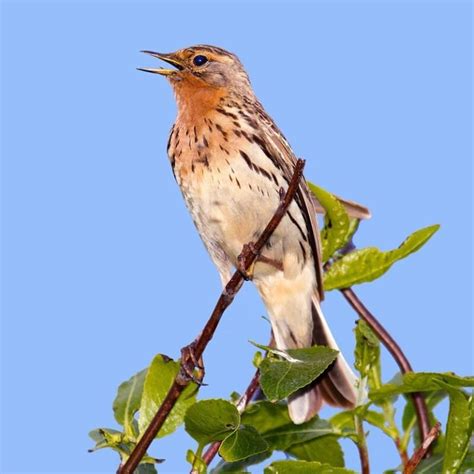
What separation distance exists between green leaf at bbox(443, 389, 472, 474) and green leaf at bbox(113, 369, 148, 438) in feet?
4.40

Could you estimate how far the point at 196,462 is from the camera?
3.45 m

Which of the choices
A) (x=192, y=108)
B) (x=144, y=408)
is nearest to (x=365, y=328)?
(x=144, y=408)

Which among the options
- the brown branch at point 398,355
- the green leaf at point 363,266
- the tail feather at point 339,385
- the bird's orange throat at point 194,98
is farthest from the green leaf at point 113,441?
the bird's orange throat at point 194,98

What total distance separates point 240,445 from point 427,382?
2.60ft

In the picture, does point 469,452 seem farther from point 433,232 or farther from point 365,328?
point 433,232

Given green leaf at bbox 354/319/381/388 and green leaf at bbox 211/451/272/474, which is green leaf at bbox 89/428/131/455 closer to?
green leaf at bbox 211/451/272/474

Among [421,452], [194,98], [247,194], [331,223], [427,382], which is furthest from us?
[194,98]

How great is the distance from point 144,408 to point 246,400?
46 centimetres

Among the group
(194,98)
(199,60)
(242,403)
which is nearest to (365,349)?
(242,403)

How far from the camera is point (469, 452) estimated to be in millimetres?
3414

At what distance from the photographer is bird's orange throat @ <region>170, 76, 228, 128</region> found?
5742 millimetres

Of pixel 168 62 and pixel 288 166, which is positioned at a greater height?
pixel 168 62

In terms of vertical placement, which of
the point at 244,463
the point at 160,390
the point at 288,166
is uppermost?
the point at 288,166

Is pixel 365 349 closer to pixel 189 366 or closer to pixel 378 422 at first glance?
pixel 378 422
